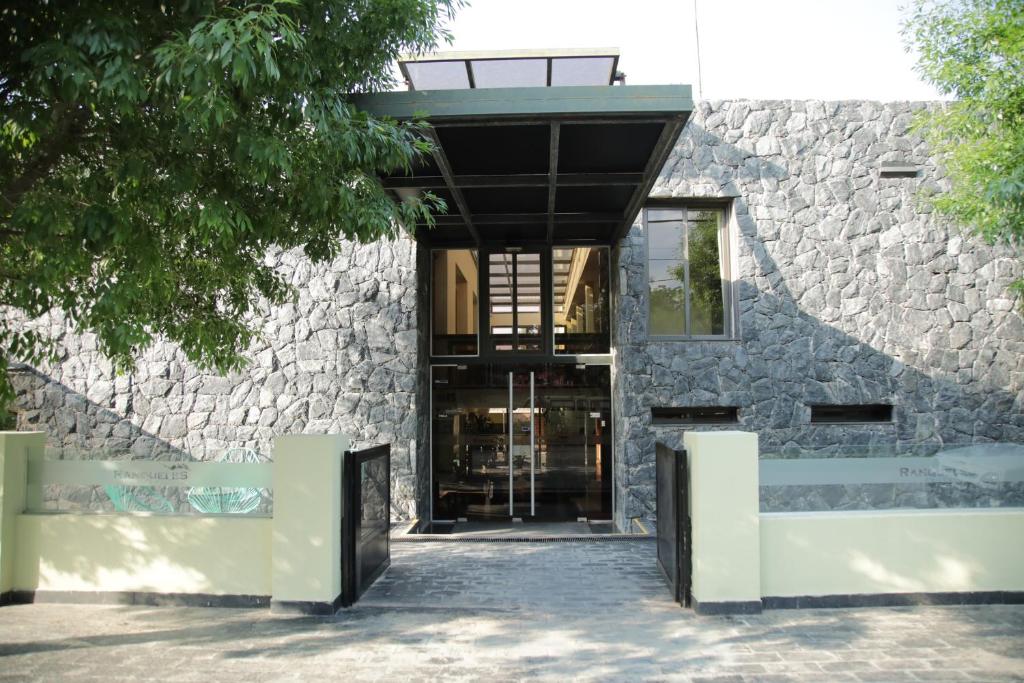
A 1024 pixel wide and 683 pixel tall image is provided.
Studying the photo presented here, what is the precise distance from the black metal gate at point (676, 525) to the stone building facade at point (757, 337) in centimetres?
313

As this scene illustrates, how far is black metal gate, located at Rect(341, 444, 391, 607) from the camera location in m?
6.28

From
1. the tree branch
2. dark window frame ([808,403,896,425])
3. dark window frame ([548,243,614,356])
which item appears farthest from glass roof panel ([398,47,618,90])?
dark window frame ([808,403,896,425])

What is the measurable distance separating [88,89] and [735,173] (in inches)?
322

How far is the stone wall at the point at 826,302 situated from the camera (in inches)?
395

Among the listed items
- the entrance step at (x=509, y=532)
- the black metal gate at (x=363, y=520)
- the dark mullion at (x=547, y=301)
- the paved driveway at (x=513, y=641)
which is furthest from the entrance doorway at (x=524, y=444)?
the paved driveway at (x=513, y=641)

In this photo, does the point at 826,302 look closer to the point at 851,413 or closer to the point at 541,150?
the point at 851,413

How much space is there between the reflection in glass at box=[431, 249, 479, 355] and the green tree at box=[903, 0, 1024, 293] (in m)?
6.17

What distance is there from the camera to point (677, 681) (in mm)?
4617

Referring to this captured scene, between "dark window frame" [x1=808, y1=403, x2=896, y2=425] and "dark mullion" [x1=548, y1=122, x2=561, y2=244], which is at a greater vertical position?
"dark mullion" [x1=548, y1=122, x2=561, y2=244]

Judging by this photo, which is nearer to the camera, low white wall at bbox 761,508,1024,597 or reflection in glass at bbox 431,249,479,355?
low white wall at bbox 761,508,1024,597

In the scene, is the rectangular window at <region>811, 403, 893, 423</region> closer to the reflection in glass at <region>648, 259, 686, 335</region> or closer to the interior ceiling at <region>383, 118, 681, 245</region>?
the reflection in glass at <region>648, 259, 686, 335</region>

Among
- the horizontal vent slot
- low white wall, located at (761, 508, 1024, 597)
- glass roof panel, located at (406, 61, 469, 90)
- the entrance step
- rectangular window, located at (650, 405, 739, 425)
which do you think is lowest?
the entrance step

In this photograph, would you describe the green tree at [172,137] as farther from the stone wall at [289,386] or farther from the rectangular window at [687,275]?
the rectangular window at [687,275]

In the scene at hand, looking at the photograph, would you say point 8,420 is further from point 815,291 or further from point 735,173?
point 815,291
